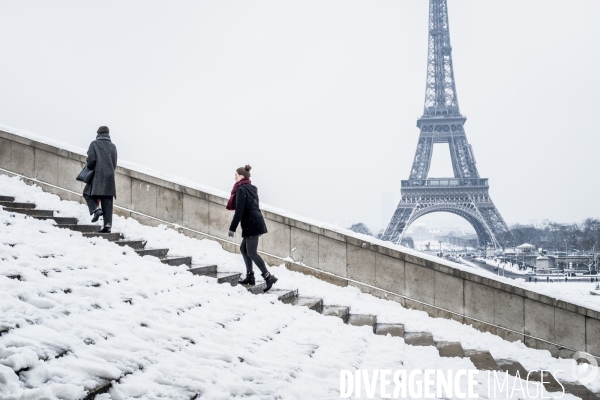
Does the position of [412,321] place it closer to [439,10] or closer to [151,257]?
[151,257]

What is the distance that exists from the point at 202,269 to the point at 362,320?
2.20 m

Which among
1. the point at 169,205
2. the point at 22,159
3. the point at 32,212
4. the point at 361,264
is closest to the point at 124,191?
the point at 169,205

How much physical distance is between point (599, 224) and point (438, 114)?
66.1 ft

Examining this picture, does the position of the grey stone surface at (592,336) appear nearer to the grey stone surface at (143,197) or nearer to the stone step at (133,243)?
the stone step at (133,243)

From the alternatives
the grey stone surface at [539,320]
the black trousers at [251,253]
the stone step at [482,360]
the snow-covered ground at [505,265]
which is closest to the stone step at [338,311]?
the black trousers at [251,253]

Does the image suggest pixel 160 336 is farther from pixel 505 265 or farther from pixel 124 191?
pixel 505 265

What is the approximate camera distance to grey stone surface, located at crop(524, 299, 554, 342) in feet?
25.0

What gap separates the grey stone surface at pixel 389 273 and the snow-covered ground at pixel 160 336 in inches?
30.7

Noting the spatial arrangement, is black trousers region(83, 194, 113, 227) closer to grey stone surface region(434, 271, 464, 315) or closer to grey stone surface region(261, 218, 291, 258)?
grey stone surface region(261, 218, 291, 258)

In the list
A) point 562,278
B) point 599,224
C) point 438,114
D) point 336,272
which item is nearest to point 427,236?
point 438,114

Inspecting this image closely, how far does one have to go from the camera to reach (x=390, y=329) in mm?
6785

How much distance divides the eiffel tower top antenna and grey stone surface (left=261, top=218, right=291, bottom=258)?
50051 millimetres

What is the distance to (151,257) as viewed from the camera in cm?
675

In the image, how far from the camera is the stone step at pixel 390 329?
21.5 feet
